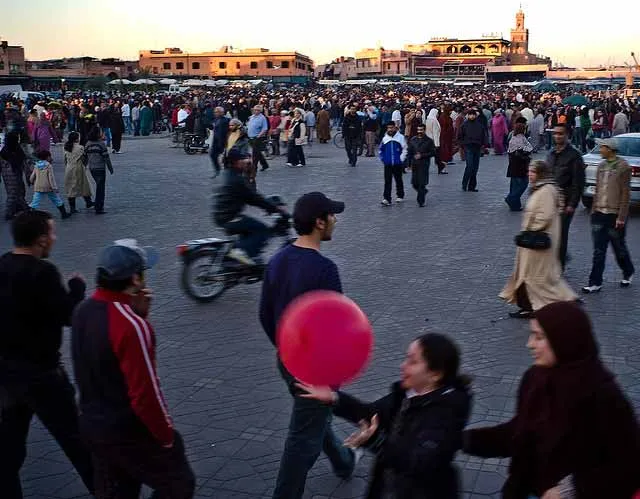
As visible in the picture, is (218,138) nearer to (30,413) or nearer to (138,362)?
(30,413)

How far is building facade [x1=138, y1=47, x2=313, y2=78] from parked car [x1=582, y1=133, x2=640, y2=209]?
4687 inches

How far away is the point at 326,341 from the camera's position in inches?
97.9

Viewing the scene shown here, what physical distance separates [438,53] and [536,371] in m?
160

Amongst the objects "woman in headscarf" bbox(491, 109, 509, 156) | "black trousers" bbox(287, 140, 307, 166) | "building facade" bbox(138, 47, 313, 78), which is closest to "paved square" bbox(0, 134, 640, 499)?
"black trousers" bbox(287, 140, 307, 166)

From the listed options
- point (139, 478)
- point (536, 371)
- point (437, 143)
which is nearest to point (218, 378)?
point (139, 478)

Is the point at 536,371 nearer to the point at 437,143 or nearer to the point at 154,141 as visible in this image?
the point at 437,143

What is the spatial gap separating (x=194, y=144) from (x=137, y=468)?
22911mm

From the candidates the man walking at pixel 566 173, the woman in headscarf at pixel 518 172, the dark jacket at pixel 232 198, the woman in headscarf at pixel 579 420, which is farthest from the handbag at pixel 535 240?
the woman in headscarf at pixel 518 172

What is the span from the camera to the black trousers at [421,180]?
13766 mm

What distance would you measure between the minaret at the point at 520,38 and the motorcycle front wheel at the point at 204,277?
162717mm

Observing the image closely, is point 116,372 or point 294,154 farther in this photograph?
point 294,154

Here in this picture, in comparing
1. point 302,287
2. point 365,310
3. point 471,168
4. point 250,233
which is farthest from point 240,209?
point 471,168

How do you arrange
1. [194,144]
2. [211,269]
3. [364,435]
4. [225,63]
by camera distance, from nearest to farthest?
[364,435] < [211,269] < [194,144] < [225,63]

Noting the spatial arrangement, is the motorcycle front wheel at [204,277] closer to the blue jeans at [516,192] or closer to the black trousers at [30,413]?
the black trousers at [30,413]
